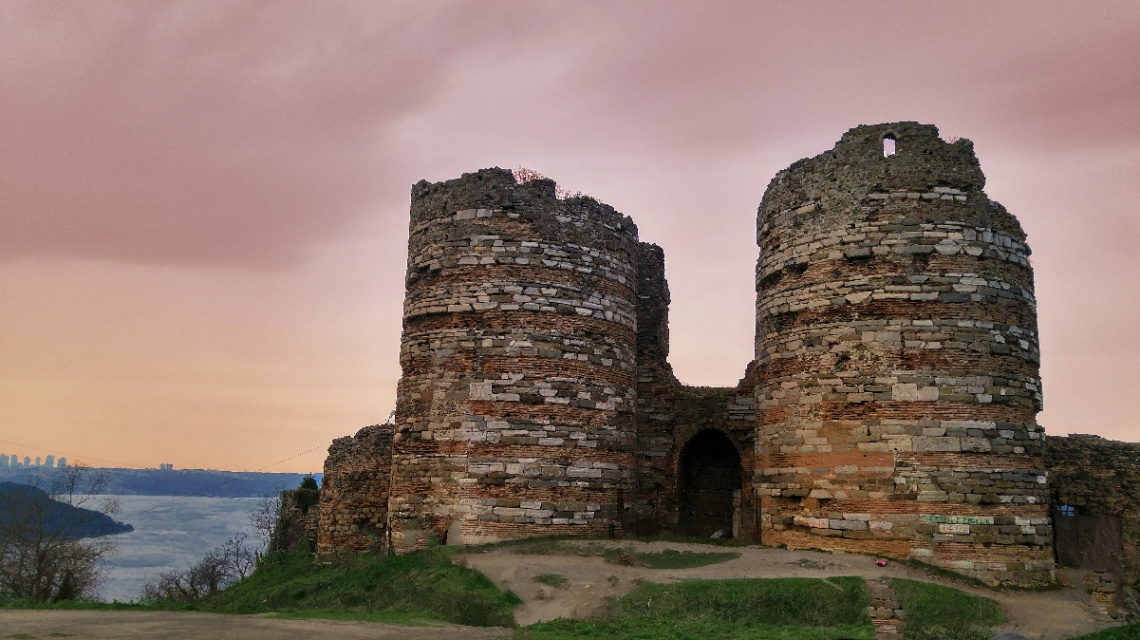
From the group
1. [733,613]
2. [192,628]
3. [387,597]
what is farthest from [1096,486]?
[192,628]

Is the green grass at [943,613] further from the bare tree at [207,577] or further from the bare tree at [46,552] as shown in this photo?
the bare tree at [207,577]

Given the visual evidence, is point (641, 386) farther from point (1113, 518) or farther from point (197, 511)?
point (197, 511)

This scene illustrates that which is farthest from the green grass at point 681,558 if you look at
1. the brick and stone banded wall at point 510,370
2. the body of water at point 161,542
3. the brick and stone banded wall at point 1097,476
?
the body of water at point 161,542

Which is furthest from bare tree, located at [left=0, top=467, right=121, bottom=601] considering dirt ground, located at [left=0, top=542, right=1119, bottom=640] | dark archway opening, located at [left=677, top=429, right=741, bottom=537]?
dark archway opening, located at [left=677, top=429, right=741, bottom=537]

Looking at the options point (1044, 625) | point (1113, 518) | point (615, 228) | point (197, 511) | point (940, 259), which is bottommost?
point (197, 511)

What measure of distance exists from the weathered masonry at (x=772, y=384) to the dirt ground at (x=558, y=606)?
831 millimetres

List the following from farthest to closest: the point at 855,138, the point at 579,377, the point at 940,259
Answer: the point at 579,377, the point at 855,138, the point at 940,259

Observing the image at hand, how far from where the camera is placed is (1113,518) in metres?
17.4

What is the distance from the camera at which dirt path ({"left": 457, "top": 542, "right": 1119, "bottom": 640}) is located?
40.5 feet

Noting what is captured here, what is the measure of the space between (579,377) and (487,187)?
4.71 meters

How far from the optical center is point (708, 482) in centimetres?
2100

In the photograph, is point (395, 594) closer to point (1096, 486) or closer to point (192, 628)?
point (192, 628)

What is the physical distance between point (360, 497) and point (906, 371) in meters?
13.0

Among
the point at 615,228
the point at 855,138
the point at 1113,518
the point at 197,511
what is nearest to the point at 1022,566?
the point at 1113,518
